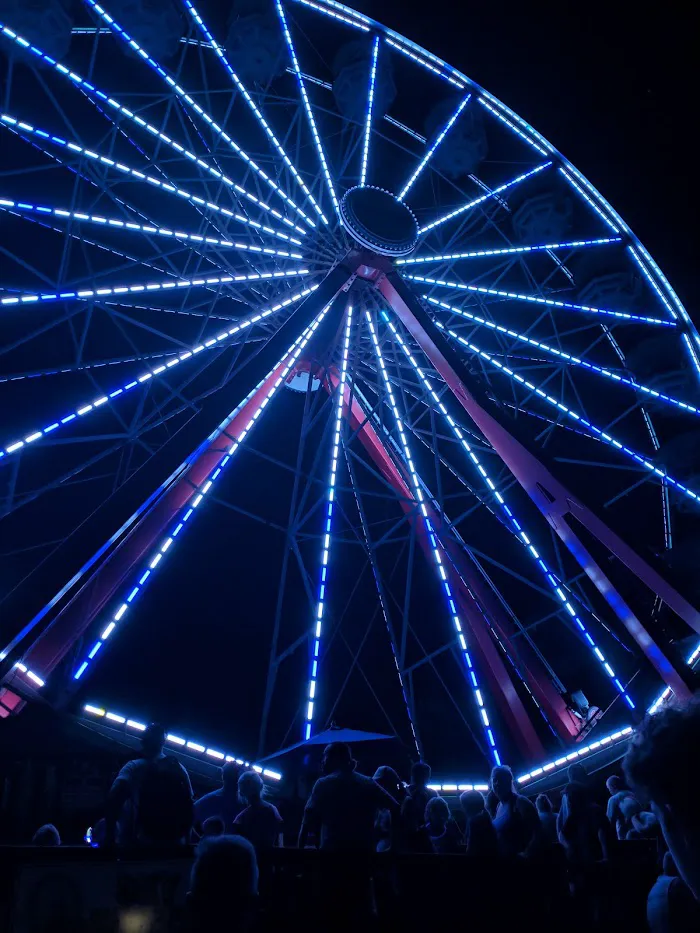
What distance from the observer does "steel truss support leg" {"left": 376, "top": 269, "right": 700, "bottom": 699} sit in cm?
→ 645

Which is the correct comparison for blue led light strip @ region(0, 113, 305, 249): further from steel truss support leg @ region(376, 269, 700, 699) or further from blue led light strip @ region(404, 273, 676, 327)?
blue led light strip @ region(404, 273, 676, 327)

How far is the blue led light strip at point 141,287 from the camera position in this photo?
6.18m

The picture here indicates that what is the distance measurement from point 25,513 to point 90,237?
15.1 feet

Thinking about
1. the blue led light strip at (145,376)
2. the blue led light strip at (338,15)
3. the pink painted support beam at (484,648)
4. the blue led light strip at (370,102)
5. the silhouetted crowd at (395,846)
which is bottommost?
the silhouetted crowd at (395,846)

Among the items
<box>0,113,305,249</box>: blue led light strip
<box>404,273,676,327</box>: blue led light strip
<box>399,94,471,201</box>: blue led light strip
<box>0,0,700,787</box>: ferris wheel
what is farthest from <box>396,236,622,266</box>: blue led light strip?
<box>0,113,305,249</box>: blue led light strip

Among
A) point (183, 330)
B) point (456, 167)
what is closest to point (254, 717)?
point (183, 330)

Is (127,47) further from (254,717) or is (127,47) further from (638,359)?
(254,717)

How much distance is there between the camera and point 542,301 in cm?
913

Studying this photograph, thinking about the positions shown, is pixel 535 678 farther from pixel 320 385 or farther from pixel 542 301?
pixel 542 301

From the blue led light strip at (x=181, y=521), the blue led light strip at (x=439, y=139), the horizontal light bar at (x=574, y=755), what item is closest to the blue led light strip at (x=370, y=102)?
the blue led light strip at (x=439, y=139)

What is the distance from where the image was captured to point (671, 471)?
31.6ft

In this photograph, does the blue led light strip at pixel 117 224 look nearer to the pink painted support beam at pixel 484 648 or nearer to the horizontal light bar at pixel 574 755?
the pink painted support beam at pixel 484 648

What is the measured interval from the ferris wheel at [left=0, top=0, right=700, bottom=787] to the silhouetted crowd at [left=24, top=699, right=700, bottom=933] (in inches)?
78.2

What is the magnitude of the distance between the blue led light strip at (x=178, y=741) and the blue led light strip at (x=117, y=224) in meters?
4.68
